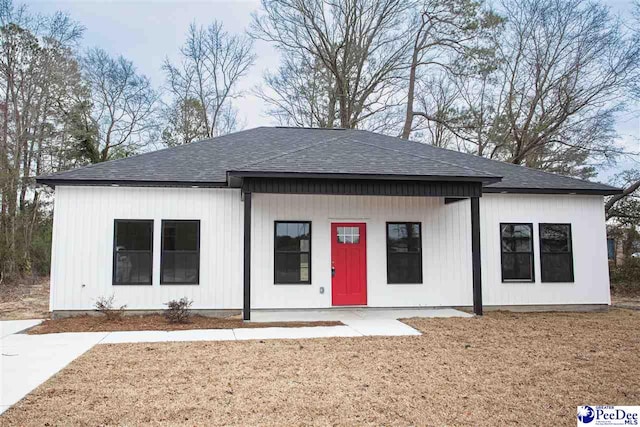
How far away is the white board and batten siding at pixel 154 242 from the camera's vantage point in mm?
10461

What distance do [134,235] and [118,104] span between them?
1754 cm

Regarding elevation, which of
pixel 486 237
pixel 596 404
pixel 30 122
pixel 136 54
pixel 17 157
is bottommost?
pixel 596 404

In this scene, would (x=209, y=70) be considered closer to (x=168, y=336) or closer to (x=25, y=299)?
(x=25, y=299)

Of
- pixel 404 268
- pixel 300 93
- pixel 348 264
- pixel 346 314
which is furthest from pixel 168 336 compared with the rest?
pixel 300 93

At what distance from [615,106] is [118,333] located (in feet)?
69.2

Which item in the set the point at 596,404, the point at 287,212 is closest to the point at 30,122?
the point at 287,212

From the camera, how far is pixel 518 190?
11859mm

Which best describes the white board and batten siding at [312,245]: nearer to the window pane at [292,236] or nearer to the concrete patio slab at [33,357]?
the window pane at [292,236]

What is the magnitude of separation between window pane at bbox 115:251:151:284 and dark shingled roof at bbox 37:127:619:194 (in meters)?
1.68

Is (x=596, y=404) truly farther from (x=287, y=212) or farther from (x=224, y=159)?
(x=224, y=159)

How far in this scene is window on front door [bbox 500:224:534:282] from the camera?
11.9 metres

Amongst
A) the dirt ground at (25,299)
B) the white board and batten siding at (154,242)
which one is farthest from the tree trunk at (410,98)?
the dirt ground at (25,299)

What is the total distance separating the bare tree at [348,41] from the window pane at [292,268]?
13.7 metres

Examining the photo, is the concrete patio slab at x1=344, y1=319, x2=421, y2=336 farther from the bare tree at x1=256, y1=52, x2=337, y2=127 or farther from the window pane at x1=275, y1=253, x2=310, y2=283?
the bare tree at x1=256, y1=52, x2=337, y2=127
